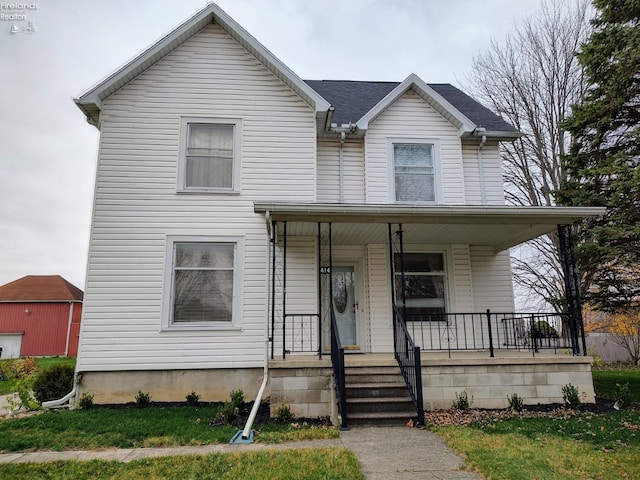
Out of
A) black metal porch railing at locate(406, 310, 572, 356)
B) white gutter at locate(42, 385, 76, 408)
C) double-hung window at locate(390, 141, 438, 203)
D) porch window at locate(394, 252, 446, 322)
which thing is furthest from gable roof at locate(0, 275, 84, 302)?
black metal porch railing at locate(406, 310, 572, 356)

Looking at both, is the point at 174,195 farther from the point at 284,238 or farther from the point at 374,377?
the point at 374,377

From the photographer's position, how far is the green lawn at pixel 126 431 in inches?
204

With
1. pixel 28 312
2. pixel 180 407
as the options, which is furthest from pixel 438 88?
pixel 28 312

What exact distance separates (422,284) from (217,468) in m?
6.31

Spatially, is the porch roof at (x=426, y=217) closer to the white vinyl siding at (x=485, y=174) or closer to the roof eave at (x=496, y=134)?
the white vinyl siding at (x=485, y=174)

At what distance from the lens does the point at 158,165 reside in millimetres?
8422

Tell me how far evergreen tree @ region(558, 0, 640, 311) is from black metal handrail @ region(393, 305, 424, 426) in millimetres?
6015

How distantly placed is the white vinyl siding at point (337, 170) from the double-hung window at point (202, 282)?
258 cm

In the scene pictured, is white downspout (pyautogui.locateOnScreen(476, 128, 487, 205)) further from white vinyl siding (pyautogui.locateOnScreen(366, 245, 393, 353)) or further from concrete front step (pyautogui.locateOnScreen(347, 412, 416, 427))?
concrete front step (pyautogui.locateOnScreen(347, 412, 416, 427))

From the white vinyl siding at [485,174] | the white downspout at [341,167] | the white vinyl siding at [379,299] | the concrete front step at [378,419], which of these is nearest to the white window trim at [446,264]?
the white vinyl siding at [379,299]

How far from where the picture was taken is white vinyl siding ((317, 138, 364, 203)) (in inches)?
373

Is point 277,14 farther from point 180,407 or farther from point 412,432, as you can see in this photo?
point 412,432

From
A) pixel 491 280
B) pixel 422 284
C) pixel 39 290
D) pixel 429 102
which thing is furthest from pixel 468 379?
pixel 39 290

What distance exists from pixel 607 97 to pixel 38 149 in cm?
1742
